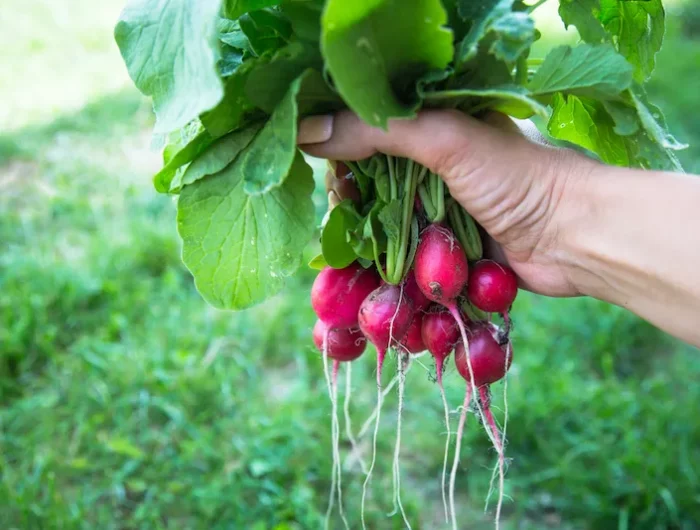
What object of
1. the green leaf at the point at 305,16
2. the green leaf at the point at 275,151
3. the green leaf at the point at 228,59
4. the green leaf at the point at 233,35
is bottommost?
the green leaf at the point at 275,151

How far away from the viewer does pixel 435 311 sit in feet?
4.20

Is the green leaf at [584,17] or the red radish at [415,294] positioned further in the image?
the red radish at [415,294]

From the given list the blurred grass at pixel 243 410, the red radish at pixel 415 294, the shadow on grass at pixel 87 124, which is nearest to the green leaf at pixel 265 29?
the red radish at pixel 415 294

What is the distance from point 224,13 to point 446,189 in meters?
0.44

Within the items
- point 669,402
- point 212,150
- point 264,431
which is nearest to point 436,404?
point 264,431

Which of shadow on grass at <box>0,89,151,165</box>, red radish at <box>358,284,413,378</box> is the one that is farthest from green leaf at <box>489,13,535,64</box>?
shadow on grass at <box>0,89,151,165</box>

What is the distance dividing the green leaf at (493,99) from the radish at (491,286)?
252mm

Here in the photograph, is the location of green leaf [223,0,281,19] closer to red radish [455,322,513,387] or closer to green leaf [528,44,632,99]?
green leaf [528,44,632,99]

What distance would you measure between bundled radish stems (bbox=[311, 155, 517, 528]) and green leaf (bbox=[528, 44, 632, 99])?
235 millimetres

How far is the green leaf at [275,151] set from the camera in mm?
959

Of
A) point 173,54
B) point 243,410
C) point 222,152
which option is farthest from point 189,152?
point 243,410

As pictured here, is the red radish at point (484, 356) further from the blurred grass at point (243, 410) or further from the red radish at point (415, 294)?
the blurred grass at point (243, 410)

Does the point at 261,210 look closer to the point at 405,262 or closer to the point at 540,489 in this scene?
the point at 405,262

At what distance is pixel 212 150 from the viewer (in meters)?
1.13
